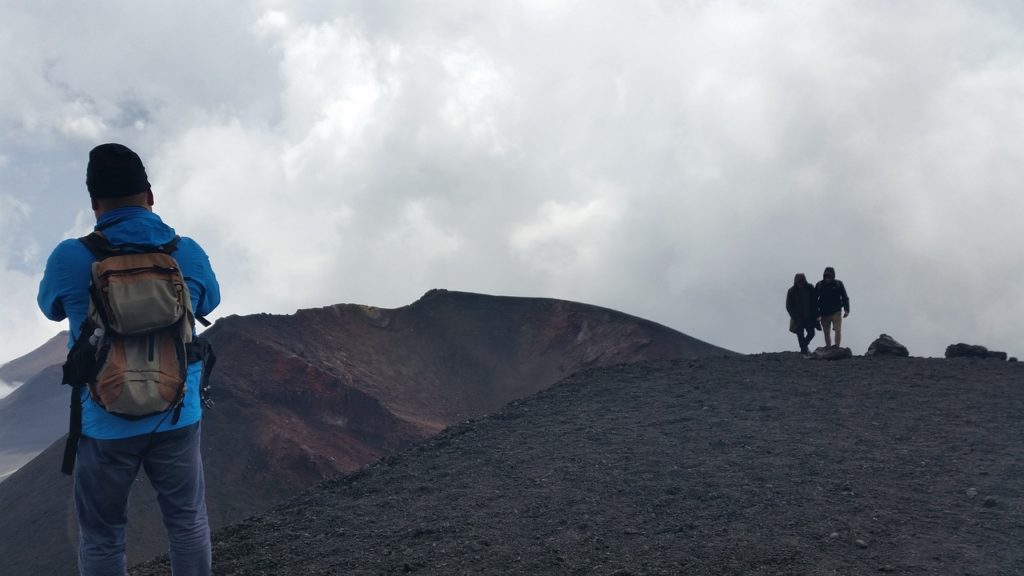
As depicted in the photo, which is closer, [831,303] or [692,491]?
[692,491]

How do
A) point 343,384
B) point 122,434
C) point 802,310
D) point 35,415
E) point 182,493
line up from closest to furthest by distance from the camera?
point 122,434 < point 182,493 < point 802,310 < point 343,384 < point 35,415

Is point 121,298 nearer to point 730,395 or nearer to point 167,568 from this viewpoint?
point 167,568

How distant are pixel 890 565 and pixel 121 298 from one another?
4.84 m

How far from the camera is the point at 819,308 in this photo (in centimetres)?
1519

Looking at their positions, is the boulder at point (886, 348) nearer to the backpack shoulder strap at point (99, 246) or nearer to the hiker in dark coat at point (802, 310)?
the hiker in dark coat at point (802, 310)

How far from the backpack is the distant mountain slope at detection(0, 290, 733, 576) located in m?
9.90

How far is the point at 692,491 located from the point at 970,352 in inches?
345

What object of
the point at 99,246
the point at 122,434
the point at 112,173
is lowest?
the point at 122,434

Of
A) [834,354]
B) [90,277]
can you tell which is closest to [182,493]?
[90,277]

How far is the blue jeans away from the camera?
432 centimetres

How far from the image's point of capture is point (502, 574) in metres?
6.07

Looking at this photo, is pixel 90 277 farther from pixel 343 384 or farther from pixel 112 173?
pixel 343 384

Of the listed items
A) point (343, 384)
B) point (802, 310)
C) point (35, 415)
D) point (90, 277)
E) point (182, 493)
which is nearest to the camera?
point (90, 277)

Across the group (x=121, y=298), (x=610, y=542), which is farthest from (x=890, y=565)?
(x=121, y=298)
